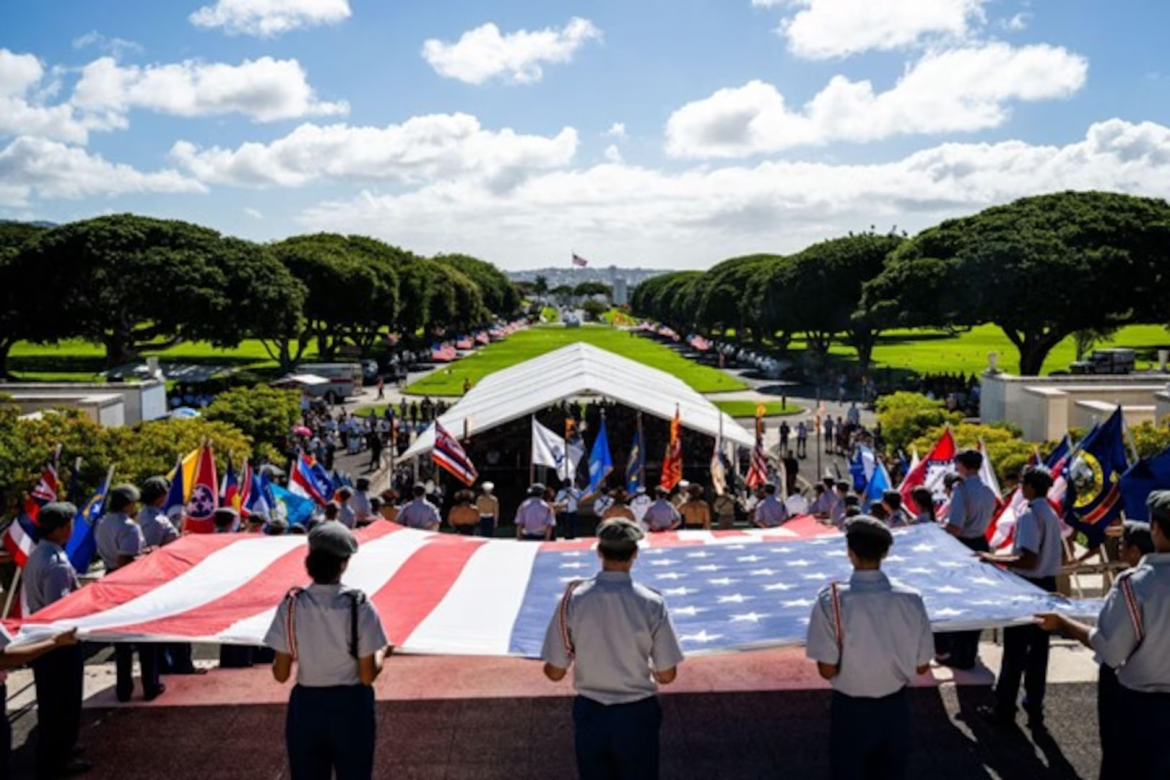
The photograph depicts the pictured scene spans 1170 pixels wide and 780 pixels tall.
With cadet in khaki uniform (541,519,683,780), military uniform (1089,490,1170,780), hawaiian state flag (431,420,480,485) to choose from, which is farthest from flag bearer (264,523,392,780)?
hawaiian state flag (431,420,480,485)

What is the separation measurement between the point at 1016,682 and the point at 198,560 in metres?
6.67

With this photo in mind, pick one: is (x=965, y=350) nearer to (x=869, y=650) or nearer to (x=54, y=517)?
(x=869, y=650)

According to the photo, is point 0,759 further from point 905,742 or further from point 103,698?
point 905,742

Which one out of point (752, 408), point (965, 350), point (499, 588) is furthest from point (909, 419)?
point (965, 350)

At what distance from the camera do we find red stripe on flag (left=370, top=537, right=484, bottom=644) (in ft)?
24.6

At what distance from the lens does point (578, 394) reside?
75.4ft

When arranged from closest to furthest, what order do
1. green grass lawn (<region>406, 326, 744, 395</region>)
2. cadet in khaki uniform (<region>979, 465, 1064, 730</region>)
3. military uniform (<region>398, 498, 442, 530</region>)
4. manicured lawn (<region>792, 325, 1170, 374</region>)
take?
cadet in khaki uniform (<region>979, 465, 1064, 730</region>) → military uniform (<region>398, 498, 442, 530</region>) → green grass lawn (<region>406, 326, 744, 395</region>) → manicured lawn (<region>792, 325, 1170, 374</region>)

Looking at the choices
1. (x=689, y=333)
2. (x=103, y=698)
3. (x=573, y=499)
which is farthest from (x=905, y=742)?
(x=689, y=333)

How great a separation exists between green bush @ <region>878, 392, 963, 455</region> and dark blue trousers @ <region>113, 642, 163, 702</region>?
21051mm

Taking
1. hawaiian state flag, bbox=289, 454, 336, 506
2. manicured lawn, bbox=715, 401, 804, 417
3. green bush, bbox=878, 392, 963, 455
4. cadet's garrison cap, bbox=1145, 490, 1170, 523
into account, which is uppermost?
cadet's garrison cap, bbox=1145, 490, 1170, 523

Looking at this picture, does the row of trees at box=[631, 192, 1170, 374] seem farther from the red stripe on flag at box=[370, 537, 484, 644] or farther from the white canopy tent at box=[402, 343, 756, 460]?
the red stripe on flag at box=[370, 537, 484, 644]

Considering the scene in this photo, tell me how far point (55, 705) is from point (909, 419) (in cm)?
2292

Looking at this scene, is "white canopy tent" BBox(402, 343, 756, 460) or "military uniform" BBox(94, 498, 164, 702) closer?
"military uniform" BBox(94, 498, 164, 702)

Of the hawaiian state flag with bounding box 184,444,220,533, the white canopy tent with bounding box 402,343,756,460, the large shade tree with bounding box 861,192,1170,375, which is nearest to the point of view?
the hawaiian state flag with bounding box 184,444,220,533
